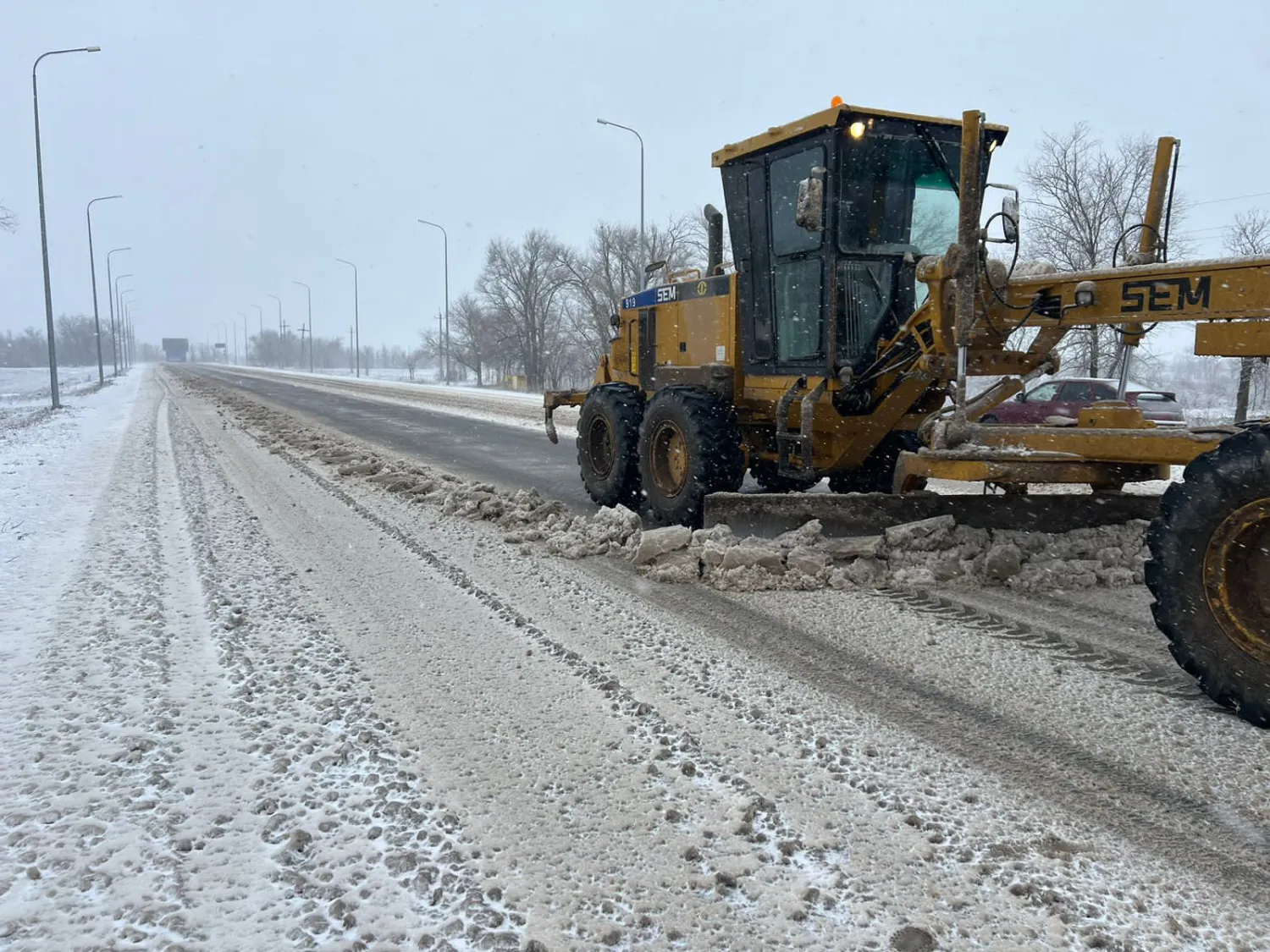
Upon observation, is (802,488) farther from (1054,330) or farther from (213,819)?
(213,819)

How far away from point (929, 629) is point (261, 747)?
3.06 meters

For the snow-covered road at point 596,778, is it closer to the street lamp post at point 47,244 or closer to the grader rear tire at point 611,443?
the grader rear tire at point 611,443

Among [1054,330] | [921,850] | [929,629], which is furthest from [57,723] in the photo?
[1054,330]

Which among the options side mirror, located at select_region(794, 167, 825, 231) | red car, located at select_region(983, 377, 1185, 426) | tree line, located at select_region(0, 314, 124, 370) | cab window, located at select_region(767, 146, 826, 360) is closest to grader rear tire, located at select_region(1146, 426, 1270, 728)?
side mirror, located at select_region(794, 167, 825, 231)

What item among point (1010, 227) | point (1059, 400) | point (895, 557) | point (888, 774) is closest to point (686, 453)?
point (895, 557)

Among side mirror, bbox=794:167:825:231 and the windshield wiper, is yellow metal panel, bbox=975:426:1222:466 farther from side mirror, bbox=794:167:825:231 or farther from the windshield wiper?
the windshield wiper

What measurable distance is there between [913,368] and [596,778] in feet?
13.7

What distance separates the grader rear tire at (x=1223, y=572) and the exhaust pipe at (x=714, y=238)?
4.98 m

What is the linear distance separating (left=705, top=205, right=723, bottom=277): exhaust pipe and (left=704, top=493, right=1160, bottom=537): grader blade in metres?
2.93

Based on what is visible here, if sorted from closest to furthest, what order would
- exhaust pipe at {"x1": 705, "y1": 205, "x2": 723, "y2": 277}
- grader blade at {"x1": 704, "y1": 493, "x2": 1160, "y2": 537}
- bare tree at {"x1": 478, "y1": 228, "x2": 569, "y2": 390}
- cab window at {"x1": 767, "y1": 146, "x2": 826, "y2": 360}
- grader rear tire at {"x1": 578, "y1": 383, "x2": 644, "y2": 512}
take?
grader blade at {"x1": 704, "y1": 493, "x2": 1160, "y2": 537} → cab window at {"x1": 767, "y1": 146, "x2": 826, "y2": 360} → exhaust pipe at {"x1": 705, "y1": 205, "x2": 723, "y2": 277} → grader rear tire at {"x1": 578, "y1": 383, "x2": 644, "y2": 512} → bare tree at {"x1": 478, "y1": 228, "x2": 569, "y2": 390}

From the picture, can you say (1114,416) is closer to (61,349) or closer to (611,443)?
(611,443)

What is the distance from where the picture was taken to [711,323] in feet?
24.9

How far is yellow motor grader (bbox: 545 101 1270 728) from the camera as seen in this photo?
11.3ft

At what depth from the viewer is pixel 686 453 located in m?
7.04
